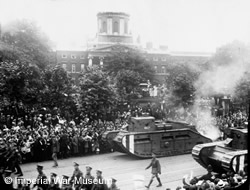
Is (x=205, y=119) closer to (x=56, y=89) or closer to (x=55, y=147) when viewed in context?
(x=56, y=89)

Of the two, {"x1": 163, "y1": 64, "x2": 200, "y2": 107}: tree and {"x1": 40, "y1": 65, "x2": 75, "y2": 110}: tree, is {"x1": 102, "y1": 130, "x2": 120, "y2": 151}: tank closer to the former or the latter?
{"x1": 40, "y1": 65, "x2": 75, "y2": 110}: tree

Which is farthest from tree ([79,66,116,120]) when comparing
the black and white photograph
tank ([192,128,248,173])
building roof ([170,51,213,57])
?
building roof ([170,51,213,57])

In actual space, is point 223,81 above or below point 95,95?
above

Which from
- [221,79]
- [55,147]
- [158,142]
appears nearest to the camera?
[55,147]

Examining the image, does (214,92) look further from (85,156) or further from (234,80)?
(85,156)

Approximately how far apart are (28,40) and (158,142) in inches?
827

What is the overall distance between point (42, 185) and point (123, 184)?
4.16 m

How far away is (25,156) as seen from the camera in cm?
1572

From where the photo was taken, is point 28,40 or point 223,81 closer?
point 223,81

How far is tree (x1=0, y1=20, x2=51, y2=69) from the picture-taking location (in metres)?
31.2

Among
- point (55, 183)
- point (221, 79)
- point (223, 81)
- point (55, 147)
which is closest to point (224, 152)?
point (55, 147)

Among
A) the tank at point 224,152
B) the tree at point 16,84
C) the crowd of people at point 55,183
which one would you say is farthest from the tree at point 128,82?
the crowd of people at point 55,183

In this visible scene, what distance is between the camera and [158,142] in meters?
17.2

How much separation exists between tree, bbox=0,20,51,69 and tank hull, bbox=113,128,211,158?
1683 centimetres
